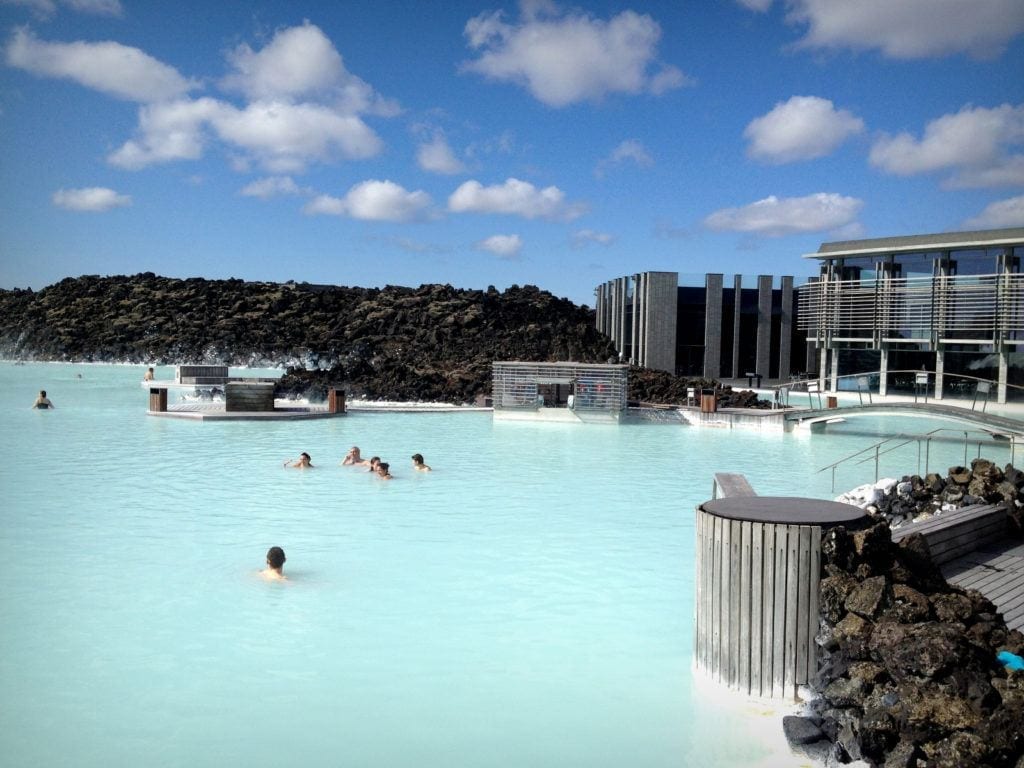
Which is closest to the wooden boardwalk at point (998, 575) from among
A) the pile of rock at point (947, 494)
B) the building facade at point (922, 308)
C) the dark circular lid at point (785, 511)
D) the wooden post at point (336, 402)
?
the pile of rock at point (947, 494)

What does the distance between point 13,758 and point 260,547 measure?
4.87 metres

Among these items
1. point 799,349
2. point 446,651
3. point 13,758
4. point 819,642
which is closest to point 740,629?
point 819,642

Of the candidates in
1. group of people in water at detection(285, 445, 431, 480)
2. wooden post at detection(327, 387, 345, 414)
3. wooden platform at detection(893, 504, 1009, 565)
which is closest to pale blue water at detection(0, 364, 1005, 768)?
group of people in water at detection(285, 445, 431, 480)

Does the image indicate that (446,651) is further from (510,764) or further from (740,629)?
(740,629)

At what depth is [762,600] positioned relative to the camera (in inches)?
193

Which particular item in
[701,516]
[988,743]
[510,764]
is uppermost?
[701,516]

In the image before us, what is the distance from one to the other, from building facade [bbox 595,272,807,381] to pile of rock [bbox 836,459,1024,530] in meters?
29.5

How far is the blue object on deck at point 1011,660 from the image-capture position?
482cm

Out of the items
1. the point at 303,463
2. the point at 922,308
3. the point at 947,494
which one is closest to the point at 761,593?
the point at 947,494

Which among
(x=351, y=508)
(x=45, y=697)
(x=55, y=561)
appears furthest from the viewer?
(x=351, y=508)

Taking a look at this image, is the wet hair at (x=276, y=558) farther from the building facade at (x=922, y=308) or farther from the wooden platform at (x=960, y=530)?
the building facade at (x=922, y=308)

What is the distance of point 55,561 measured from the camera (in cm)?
923

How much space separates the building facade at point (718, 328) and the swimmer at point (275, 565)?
108ft

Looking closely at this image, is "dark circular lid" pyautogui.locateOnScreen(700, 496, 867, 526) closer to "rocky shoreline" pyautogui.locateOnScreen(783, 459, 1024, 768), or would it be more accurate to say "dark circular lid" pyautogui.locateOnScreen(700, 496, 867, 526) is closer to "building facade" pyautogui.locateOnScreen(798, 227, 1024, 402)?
"rocky shoreline" pyautogui.locateOnScreen(783, 459, 1024, 768)
